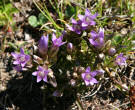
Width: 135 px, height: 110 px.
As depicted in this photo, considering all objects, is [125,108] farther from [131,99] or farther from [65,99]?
[65,99]

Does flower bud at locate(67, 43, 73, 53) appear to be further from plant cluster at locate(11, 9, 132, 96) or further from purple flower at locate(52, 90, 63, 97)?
purple flower at locate(52, 90, 63, 97)

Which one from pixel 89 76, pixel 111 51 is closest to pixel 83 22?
pixel 111 51

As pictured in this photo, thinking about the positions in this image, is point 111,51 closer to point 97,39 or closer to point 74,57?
point 97,39

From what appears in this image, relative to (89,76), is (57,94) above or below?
below

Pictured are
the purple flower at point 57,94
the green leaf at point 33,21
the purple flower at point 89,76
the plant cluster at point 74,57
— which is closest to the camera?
the purple flower at point 89,76

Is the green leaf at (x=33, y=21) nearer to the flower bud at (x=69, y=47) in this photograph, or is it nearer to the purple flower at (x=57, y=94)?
the flower bud at (x=69, y=47)

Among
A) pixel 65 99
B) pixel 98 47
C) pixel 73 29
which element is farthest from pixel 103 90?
pixel 73 29

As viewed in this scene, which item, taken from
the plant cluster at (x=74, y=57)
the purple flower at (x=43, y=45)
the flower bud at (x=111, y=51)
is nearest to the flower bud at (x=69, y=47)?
the plant cluster at (x=74, y=57)
